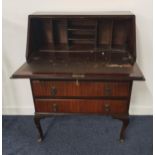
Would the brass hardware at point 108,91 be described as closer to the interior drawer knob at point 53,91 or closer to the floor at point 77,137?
the interior drawer knob at point 53,91

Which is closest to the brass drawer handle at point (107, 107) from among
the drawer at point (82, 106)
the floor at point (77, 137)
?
the drawer at point (82, 106)

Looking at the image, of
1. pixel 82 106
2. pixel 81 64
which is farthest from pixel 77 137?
pixel 81 64

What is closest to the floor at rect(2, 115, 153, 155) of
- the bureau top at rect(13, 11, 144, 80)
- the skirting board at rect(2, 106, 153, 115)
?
the skirting board at rect(2, 106, 153, 115)

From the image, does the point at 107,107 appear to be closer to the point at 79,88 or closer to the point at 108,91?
the point at 108,91

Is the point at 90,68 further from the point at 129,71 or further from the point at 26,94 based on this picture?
the point at 26,94

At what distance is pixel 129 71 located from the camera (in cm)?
129

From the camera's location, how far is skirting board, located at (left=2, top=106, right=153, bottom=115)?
2053mm

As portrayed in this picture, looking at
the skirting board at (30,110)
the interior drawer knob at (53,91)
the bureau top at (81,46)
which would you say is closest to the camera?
the bureau top at (81,46)

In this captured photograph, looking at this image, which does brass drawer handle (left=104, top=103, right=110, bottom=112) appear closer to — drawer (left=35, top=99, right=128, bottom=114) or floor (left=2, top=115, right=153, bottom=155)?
drawer (left=35, top=99, right=128, bottom=114)

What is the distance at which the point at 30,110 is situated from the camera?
2123mm

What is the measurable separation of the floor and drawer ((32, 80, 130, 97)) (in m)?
0.56

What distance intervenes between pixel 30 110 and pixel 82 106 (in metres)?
0.84

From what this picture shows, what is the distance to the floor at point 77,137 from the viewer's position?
170 centimetres

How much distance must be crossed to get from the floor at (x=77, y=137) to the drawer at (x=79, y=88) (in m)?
0.56
